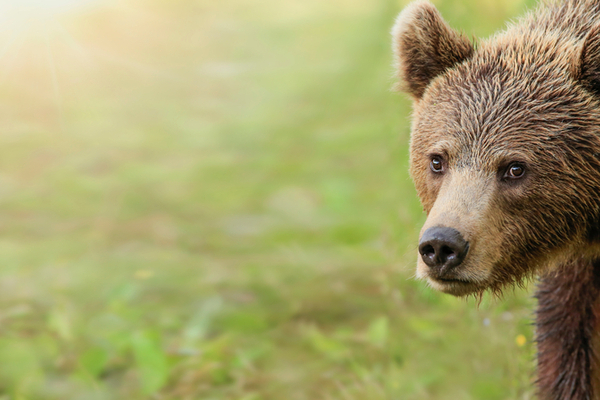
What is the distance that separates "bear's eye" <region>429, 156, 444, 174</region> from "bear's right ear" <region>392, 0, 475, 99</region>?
54 centimetres

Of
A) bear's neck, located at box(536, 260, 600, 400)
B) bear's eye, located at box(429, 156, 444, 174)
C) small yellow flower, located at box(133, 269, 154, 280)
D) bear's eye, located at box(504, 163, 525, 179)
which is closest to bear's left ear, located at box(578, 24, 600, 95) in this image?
bear's eye, located at box(504, 163, 525, 179)

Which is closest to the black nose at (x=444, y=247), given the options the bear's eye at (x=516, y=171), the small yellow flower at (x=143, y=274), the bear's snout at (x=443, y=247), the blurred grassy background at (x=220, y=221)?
→ the bear's snout at (x=443, y=247)

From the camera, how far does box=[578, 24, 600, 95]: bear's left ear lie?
298cm

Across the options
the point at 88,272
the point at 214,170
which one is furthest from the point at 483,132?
the point at 214,170

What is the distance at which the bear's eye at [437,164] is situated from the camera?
10.4 feet

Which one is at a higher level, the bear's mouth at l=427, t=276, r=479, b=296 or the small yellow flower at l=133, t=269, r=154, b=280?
the small yellow flower at l=133, t=269, r=154, b=280

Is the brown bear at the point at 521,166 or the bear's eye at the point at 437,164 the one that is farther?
the bear's eye at the point at 437,164

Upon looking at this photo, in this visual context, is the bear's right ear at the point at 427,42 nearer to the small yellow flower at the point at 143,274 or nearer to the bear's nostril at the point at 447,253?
the bear's nostril at the point at 447,253

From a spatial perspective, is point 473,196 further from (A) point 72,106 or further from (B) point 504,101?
(A) point 72,106

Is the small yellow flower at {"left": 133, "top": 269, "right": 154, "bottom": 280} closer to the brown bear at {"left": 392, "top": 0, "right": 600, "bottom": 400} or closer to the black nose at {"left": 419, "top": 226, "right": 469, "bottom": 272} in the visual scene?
the brown bear at {"left": 392, "top": 0, "right": 600, "bottom": 400}

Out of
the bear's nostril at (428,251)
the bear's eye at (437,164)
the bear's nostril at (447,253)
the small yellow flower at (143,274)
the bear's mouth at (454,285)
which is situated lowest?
the bear's mouth at (454,285)

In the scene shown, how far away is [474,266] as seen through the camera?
284 cm

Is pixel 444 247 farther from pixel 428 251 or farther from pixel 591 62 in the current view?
pixel 591 62

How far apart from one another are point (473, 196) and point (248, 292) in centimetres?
307
